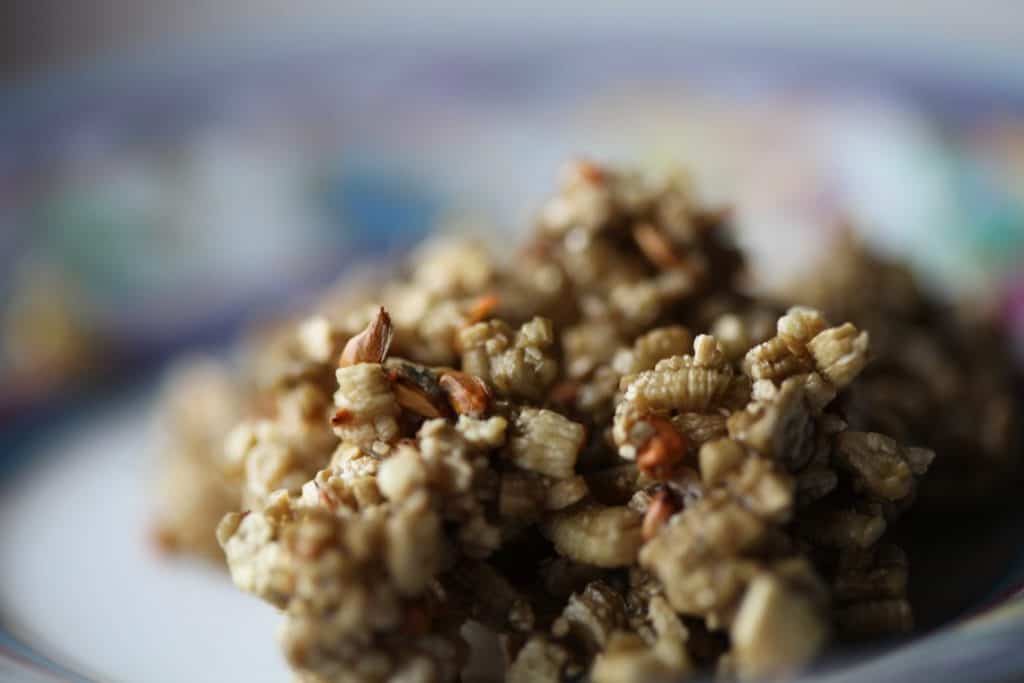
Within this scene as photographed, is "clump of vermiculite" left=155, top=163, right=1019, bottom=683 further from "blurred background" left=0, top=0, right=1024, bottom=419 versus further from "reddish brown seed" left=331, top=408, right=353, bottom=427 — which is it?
"blurred background" left=0, top=0, right=1024, bottom=419

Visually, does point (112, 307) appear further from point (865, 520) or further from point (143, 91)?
point (865, 520)

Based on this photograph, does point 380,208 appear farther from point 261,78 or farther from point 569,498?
point 569,498

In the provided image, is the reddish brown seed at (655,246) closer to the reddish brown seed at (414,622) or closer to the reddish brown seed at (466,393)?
the reddish brown seed at (466,393)

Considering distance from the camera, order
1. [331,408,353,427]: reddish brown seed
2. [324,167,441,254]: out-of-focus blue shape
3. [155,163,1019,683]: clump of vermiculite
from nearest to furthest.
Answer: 1. [155,163,1019,683]: clump of vermiculite
2. [331,408,353,427]: reddish brown seed
3. [324,167,441,254]: out-of-focus blue shape

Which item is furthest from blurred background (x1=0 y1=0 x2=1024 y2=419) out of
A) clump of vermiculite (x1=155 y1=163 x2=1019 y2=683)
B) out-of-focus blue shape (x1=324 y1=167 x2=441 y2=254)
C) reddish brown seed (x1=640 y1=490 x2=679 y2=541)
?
reddish brown seed (x1=640 y1=490 x2=679 y2=541)

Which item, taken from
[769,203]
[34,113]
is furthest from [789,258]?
[34,113]

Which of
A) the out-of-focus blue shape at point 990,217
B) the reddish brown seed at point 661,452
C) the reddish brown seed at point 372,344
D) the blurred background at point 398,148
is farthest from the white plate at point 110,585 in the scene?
the out-of-focus blue shape at point 990,217
